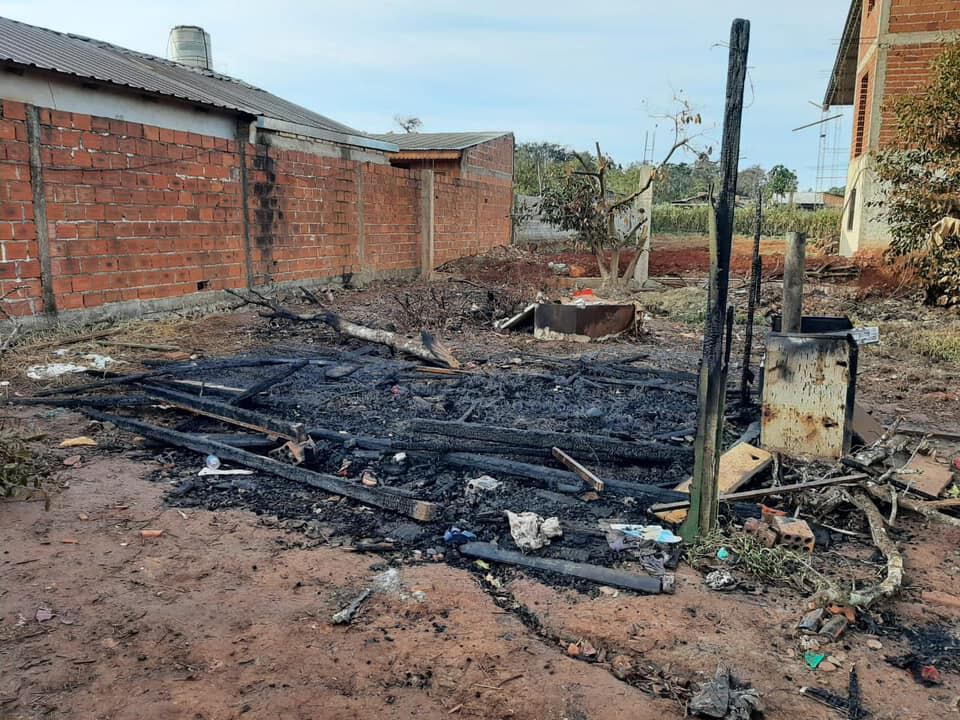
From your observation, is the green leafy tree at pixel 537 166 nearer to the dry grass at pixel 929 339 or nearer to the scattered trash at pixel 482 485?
the dry grass at pixel 929 339

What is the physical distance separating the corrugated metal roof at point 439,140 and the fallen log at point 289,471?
1695cm

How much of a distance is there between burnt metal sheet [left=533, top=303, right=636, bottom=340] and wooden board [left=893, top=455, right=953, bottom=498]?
17.0 ft

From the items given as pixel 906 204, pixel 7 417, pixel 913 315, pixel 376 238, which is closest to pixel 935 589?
pixel 7 417

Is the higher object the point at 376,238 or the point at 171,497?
the point at 376,238

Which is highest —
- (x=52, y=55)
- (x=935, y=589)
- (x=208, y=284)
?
(x=52, y=55)

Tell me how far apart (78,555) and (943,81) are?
1242 cm

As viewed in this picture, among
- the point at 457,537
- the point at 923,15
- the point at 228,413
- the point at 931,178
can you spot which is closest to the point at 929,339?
the point at 931,178

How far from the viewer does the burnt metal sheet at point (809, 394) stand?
4465 mm

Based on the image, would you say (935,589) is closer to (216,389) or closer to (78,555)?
(78,555)

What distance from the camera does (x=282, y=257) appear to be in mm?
12008

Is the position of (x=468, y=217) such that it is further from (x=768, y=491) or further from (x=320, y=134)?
(x=768, y=491)

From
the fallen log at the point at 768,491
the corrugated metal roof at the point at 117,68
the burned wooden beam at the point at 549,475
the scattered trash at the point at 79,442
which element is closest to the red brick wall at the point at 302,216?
the corrugated metal roof at the point at 117,68

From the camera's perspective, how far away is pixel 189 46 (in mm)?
19141

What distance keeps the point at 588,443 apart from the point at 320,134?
1043cm
